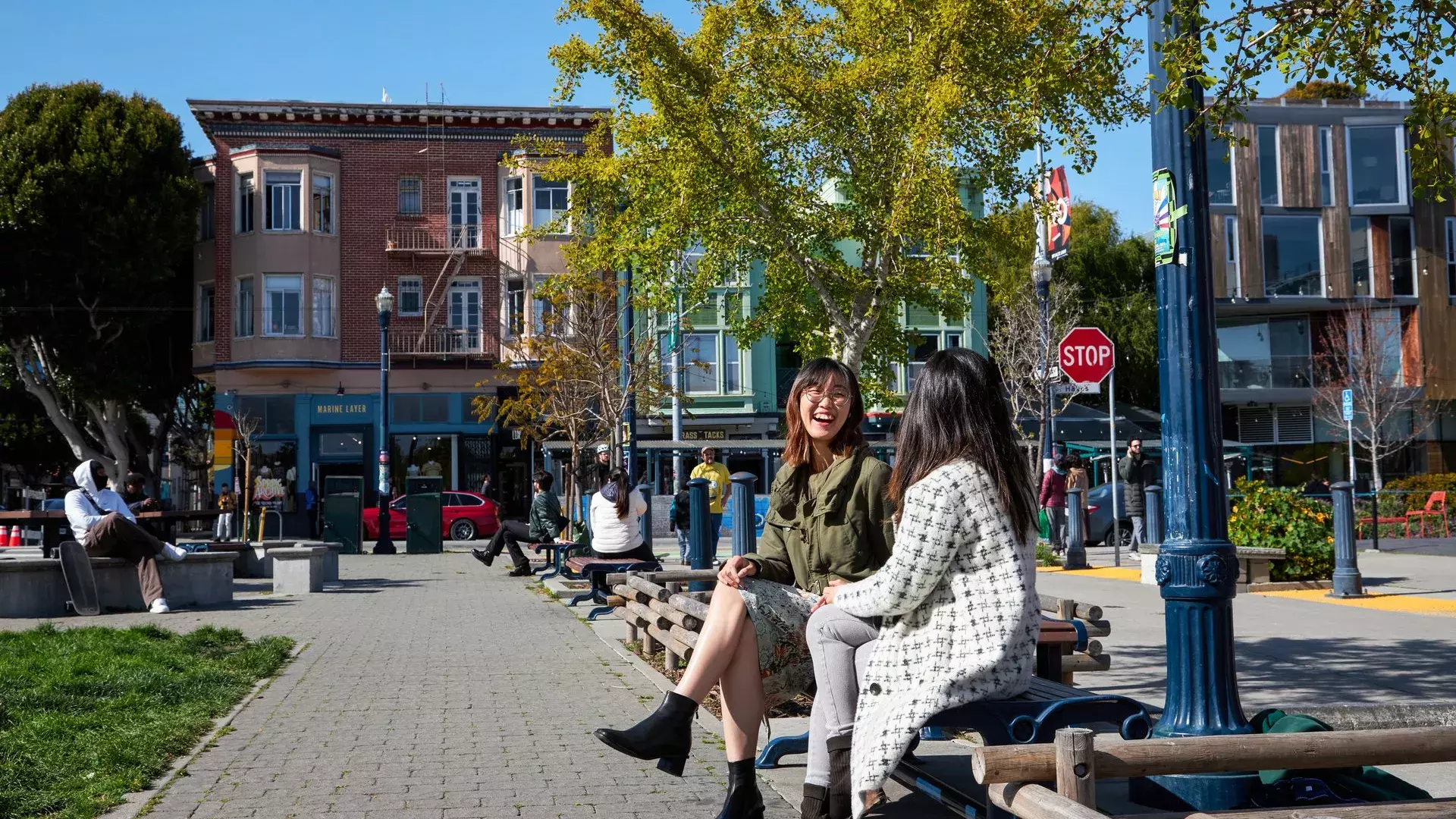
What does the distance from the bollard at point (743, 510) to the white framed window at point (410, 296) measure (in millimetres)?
30117

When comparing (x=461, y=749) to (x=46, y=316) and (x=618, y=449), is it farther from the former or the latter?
(x=46, y=316)

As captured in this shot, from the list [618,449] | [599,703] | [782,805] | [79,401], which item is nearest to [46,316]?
[79,401]

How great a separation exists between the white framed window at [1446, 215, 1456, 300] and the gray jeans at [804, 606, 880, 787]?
46998 mm

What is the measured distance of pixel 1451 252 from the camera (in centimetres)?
4512

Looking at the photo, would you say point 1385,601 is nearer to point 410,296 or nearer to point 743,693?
point 743,693

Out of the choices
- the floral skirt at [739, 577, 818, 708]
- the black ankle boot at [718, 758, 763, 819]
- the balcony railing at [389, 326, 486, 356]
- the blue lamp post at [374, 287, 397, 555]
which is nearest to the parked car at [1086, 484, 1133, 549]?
the blue lamp post at [374, 287, 397, 555]

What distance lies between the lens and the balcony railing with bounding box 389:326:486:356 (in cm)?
3950

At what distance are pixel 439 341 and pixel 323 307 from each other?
3.39m

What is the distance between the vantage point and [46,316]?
1491 inches

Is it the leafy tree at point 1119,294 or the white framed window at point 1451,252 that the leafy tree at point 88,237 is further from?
the white framed window at point 1451,252

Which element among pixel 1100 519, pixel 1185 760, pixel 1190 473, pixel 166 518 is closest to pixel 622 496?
pixel 166 518

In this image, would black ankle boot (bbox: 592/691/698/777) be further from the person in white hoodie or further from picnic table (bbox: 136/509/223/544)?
picnic table (bbox: 136/509/223/544)

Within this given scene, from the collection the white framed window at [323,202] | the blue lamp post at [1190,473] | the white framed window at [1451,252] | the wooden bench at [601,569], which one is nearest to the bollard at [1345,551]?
the wooden bench at [601,569]

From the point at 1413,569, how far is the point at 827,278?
9199 millimetres
